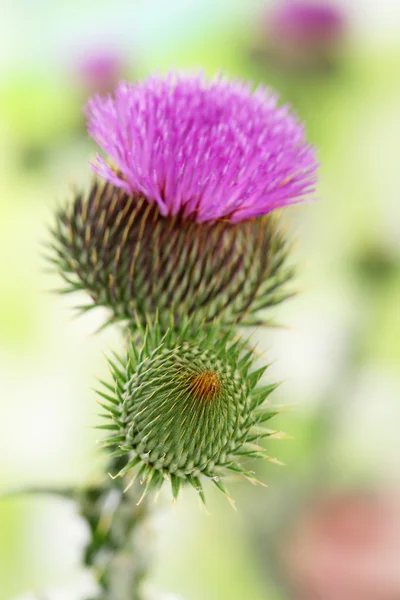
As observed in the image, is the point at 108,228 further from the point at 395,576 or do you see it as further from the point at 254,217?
the point at 395,576

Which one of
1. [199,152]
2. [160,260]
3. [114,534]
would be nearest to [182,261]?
[160,260]

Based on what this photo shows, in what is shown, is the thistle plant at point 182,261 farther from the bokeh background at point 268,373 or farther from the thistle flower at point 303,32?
the thistle flower at point 303,32

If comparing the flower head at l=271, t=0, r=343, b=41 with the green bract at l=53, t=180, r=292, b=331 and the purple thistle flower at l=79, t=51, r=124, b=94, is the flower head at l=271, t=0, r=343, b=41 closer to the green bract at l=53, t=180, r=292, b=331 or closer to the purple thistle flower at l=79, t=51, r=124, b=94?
the purple thistle flower at l=79, t=51, r=124, b=94

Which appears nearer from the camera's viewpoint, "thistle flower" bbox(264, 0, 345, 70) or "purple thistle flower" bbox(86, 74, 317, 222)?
"purple thistle flower" bbox(86, 74, 317, 222)

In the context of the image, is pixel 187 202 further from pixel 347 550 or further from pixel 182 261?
pixel 347 550

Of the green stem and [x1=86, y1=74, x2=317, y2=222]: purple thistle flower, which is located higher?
[x1=86, y1=74, x2=317, y2=222]: purple thistle flower

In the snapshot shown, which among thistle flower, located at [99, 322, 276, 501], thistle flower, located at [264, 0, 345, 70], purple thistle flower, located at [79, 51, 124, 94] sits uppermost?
thistle flower, located at [264, 0, 345, 70]

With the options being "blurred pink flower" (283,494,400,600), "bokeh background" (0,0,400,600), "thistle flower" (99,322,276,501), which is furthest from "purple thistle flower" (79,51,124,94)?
"thistle flower" (99,322,276,501)

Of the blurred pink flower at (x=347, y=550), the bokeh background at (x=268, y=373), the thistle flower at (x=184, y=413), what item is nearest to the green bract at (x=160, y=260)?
the thistle flower at (x=184, y=413)

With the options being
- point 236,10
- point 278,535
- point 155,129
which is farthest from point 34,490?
point 236,10
